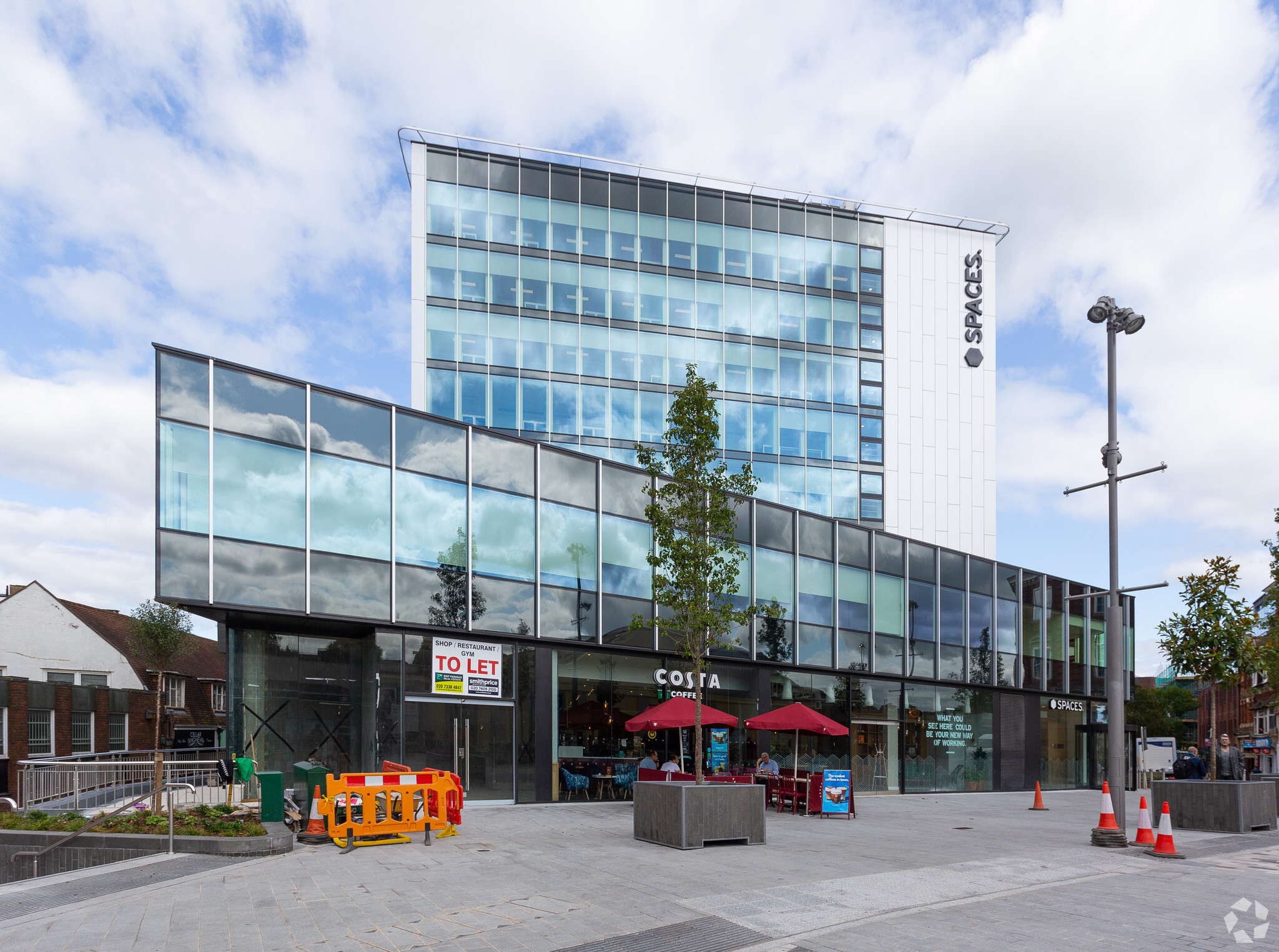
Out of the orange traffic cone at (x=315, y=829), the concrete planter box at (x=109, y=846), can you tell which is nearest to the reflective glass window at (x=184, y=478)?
the concrete planter box at (x=109, y=846)

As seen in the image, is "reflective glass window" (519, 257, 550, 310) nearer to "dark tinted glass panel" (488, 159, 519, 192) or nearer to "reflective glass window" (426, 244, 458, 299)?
"reflective glass window" (426, 244, 458, 299)

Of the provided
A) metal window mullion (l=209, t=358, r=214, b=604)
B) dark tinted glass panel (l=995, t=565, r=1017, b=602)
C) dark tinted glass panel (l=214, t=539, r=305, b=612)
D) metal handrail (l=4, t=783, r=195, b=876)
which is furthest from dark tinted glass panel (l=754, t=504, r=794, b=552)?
metal handrail (l=4, t=783, r=195, b=876)

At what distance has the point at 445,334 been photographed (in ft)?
129

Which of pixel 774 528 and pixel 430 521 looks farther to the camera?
pixel 774 528

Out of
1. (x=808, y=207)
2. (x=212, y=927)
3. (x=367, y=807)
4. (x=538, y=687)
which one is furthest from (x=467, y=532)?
(x=808, y=207)

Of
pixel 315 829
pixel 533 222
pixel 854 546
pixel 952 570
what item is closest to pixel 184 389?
pixel 315 829

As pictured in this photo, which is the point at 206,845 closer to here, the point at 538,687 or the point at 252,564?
the point at 252,564

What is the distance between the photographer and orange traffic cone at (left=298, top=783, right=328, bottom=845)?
46.8 ft

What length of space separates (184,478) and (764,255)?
32083 mm

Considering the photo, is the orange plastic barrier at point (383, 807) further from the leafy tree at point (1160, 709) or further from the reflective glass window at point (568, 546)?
the leafy tree at point (1160, 709)

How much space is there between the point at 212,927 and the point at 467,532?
13180 millimetres

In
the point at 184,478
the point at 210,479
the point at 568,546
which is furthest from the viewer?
the point at 568,546

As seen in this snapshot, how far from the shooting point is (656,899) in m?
10.3

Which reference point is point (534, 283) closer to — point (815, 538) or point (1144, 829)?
point (815, 538)
